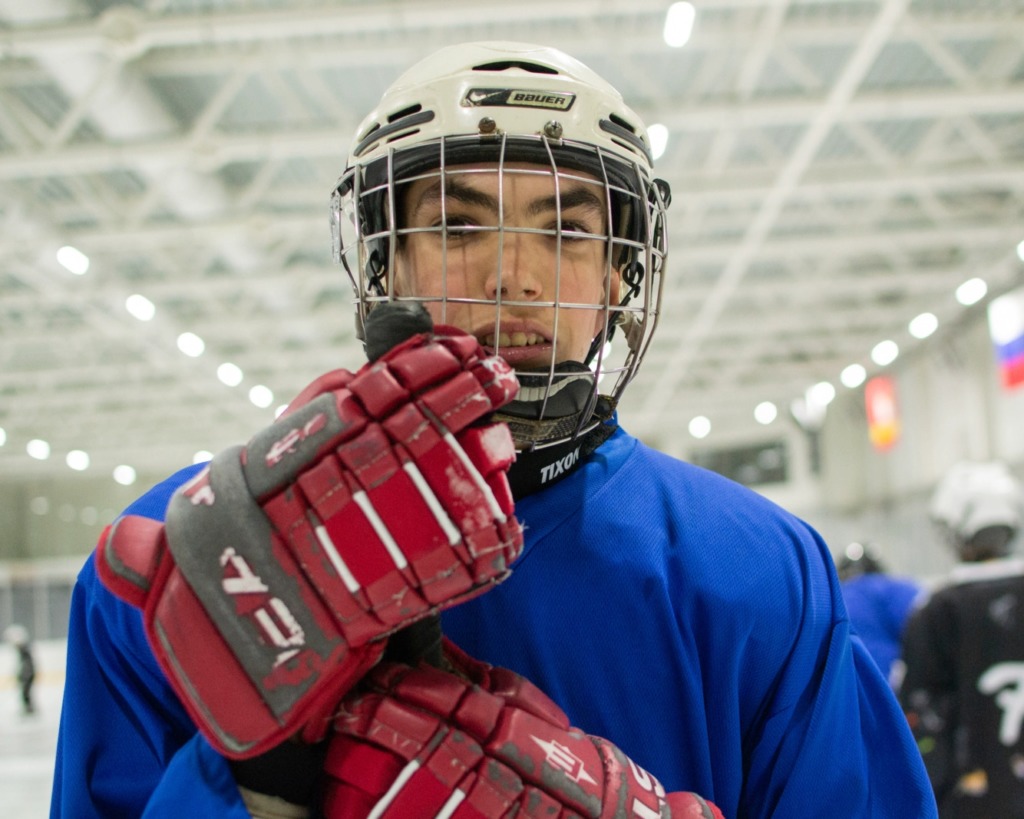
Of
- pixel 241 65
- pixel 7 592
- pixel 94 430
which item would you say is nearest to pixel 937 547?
pixel 241 65

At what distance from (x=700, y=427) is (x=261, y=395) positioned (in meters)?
9.16

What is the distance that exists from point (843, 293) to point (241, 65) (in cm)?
909

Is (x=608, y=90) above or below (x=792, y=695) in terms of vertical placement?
above

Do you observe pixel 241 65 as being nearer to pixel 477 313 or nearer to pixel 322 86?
pixel 322 86

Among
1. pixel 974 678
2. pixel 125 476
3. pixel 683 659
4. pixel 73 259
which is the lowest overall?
pixel 125 476

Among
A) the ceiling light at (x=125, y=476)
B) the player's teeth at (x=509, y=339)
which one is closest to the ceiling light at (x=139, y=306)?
the player's teeth at (x=509, y=339)

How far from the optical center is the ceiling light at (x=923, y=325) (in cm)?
1386

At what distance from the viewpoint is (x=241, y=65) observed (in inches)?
286

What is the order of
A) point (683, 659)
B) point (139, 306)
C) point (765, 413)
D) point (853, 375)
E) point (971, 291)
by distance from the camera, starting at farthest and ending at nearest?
point (765, 413) < point (853, 375) < point (971, 291) < point (139, 306) < point (683, 659)

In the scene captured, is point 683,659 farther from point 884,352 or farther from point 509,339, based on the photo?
point 884,352

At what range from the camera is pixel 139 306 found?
11.5 meters

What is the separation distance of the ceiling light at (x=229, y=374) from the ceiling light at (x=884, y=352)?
930 centimetres

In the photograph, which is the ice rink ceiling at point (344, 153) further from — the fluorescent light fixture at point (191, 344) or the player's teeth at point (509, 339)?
the player's teeth at point (509, 339)

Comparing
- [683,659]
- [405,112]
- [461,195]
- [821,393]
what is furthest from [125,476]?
[683,659]
